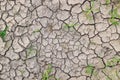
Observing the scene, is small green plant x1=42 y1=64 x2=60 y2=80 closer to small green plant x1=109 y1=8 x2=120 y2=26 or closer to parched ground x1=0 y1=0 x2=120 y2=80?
parched ground x1=0 y1=0 x2=120 y2=80

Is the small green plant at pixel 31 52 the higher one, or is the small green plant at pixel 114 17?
the small green plant at pixel 114 17

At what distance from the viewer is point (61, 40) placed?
3783 millimetres

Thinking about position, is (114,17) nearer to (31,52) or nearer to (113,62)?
(113,62)

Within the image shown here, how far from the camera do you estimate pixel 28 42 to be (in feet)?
12.5

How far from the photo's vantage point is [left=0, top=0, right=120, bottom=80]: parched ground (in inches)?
146

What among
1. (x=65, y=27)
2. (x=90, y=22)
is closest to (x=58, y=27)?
(x=65, y=27)

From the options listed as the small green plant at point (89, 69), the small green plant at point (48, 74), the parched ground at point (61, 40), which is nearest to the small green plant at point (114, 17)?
the parched ground at point (61, 40)

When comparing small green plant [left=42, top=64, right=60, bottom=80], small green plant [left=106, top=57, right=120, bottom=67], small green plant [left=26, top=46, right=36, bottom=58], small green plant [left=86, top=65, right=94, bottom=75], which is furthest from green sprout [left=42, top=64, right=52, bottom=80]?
small green plant [left=106, top=57, right=120, bottom=67]

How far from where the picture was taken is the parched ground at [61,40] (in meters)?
3.71

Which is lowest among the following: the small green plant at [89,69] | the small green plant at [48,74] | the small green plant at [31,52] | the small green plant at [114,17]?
the small green plant at [48,74]

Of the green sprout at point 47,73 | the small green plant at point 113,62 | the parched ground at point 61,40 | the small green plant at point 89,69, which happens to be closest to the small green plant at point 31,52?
the parched ground at point 61,40

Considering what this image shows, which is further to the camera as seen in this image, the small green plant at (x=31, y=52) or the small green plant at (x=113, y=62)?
the small green plant at (x=31, y=52)

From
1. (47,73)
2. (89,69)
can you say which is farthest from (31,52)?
(89,69)

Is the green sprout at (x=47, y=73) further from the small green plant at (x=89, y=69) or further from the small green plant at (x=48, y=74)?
the small green plant at (x=89, y=69)
